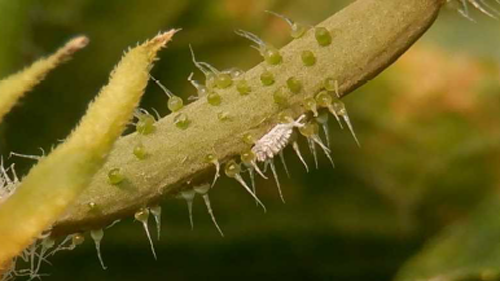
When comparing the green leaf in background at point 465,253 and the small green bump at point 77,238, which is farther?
the green leaf in background at point 465,253

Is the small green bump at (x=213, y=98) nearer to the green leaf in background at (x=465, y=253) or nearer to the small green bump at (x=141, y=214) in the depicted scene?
the small green bump at (x=141, y=214)

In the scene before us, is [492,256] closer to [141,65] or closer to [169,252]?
[169,252]

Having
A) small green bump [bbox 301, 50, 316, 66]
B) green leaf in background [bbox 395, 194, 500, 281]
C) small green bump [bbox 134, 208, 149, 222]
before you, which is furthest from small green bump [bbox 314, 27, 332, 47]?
green leaf in background [bbox 395, 194, 500, 281]

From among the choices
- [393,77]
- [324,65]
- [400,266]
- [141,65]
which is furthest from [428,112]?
[141,65]

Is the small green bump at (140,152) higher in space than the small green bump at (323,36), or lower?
lower

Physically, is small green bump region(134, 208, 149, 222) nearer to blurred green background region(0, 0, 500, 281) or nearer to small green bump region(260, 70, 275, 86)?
small green bump region(260, 70, 275, 86)

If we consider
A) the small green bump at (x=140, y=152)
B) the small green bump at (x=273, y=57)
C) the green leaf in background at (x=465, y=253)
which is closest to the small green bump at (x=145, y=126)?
the small green bump at (x=140, y=152)

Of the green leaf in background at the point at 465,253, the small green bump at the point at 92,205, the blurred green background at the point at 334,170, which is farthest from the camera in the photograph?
the blurred green background at the point at 334,170

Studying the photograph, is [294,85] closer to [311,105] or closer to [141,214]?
[311,105]
